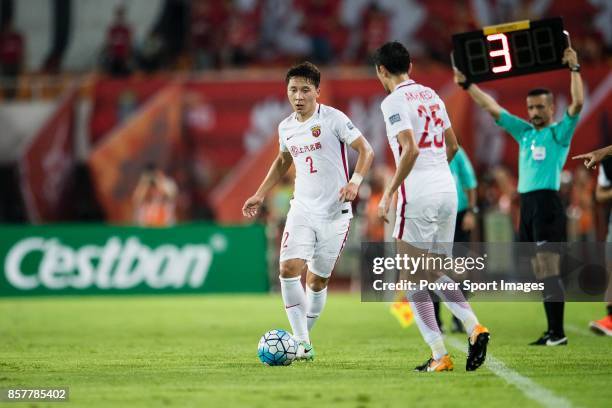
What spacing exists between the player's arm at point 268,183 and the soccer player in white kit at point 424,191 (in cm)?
142

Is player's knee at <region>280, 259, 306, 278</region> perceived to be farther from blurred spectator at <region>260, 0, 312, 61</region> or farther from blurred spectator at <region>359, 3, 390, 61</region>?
blurred spectator at <region>260, 0, 312, 61</region>

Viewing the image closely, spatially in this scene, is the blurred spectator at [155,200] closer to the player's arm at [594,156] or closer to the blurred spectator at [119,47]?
the blurred spectator at [119,47]

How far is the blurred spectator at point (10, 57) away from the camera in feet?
81.0

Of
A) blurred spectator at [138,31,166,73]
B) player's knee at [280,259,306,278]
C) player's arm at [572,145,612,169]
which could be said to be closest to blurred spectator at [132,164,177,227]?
blurred spectator at [138,31,166,73]

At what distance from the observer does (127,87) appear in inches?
933

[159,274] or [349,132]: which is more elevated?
[349,132]

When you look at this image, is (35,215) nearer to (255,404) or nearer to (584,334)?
(584,334)

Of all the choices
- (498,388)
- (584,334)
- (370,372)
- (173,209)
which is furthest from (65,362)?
(173,209)

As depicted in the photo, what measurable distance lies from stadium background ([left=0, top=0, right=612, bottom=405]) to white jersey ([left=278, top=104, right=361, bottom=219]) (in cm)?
975

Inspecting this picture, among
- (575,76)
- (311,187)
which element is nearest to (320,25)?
(575,76)

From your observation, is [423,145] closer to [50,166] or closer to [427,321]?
[427,321]

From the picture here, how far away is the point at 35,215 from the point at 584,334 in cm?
1477

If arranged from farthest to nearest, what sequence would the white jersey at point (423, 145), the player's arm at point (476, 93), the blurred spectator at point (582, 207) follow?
the blurred spectator at point (582, 207), the player's arm at point (476, 93), the white jersey at point (423, 145)

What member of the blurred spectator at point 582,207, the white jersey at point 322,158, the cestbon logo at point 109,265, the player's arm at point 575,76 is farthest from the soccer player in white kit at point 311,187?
the blurred spectator at point 582,207
